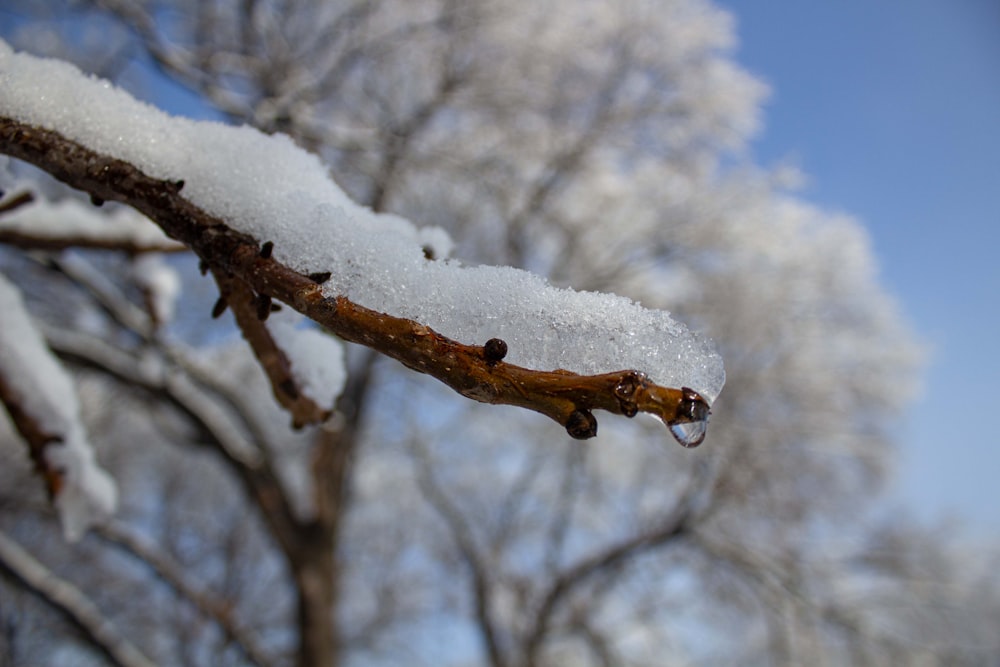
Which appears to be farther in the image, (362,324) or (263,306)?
(263,306)

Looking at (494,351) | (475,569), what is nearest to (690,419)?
(494,351)

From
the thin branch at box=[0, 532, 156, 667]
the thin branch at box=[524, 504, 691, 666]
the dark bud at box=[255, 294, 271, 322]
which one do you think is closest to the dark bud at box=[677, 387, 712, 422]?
the dark bud at box=[255, 294, 271, 322]

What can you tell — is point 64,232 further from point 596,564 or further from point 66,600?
point 596,564

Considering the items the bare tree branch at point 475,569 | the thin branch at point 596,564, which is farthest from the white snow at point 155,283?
the bare tree branch at point 475,569

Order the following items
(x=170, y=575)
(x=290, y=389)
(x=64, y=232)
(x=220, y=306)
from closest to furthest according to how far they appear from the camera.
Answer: (x=220, y=306)
(x=290, y=389)
(x=64, y=232)
(x=170, y=575)

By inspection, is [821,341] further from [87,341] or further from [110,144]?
[110,144]

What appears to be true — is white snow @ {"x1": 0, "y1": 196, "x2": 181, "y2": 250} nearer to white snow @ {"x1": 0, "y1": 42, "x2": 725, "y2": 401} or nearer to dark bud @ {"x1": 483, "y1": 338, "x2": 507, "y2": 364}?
white snow @ {"x1": 0, "y1": 42, "x2": 725, "y2": 401}

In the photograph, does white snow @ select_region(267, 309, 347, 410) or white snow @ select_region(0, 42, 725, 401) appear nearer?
white snow @ select_region(0, 42, 725, 401)

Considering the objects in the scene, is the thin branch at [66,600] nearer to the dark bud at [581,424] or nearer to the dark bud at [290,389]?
the dark bud at [290,389]
